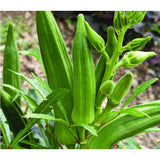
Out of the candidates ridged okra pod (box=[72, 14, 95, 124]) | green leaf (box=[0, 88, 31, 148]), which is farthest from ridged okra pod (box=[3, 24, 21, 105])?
ridged okra pod (box=[72, 14, 95, 124])

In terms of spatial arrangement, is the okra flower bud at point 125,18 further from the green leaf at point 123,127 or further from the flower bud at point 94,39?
the green leaf at point 123,127

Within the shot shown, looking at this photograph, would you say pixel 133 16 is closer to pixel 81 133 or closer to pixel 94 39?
pixel 94 39

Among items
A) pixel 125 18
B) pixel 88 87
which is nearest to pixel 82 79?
pixel 88 87

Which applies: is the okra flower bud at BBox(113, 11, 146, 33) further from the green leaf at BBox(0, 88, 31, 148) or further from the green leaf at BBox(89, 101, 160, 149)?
A: the green leaf at BBox(0, 88, 31, 148)

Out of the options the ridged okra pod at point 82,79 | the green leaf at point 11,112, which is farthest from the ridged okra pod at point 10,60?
the ridged okra pod at point 82,79
